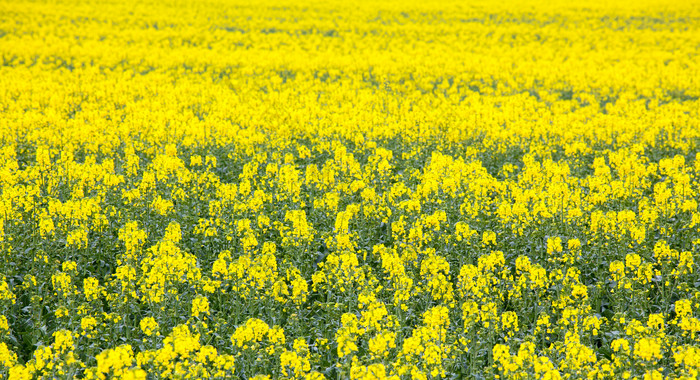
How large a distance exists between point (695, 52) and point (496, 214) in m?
22.4

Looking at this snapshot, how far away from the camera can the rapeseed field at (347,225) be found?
6242 millimetres

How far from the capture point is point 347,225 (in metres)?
8.55

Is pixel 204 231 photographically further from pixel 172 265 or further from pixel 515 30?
pixel 515 30

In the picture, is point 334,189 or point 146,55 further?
point 146,55

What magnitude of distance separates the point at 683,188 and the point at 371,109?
870cm

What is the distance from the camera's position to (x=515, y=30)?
32.9 meters

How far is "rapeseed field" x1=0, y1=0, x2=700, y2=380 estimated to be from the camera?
20.5 ft

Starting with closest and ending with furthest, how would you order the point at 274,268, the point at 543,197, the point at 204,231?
the point at 274,268
the point at 204,231
the point at 543,197

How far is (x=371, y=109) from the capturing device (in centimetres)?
Answer: 1691

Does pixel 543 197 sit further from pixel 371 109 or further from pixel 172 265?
pixel 371 109

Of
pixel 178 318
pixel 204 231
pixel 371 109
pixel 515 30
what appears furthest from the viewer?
pixel 515 30

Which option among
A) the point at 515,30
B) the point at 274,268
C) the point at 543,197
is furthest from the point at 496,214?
the point at 515,30

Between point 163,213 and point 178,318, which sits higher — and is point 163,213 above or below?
above

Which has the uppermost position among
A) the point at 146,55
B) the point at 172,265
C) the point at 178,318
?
the point at 146,55
